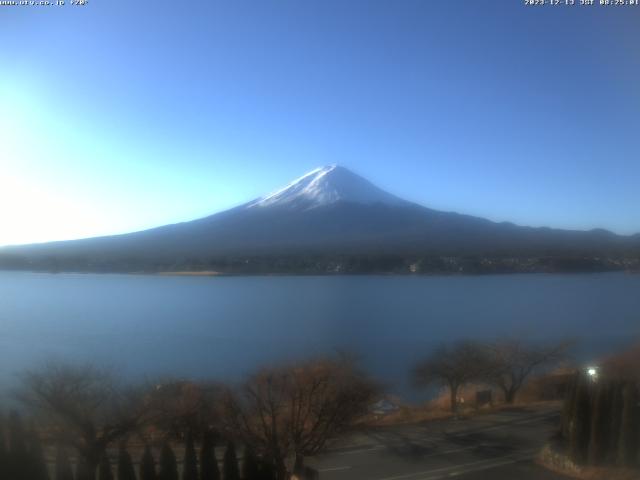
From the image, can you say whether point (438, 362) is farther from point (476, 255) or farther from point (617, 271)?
point (476, 255)

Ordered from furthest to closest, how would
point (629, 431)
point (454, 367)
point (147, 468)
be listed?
point (454, 367) < point (629, 431) < point (147, 468)

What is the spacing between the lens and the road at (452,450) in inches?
166

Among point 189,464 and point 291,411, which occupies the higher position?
point 291,411

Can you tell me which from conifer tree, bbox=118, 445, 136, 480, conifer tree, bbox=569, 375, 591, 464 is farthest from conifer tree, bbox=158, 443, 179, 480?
conifer tree, bbox=569, 375, 591, 464

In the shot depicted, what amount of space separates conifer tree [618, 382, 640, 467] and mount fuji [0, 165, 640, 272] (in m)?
3.61

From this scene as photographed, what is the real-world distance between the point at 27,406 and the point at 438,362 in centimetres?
428

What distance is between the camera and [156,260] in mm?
15492

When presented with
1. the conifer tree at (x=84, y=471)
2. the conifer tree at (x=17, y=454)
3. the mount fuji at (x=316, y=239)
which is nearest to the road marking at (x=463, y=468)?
the conifer tree at (x=84, y=471)

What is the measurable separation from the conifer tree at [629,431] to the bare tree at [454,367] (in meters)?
2.15

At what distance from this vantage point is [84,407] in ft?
14.1

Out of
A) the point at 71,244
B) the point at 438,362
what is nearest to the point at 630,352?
the point at 438,362

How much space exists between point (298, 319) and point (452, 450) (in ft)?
14.3

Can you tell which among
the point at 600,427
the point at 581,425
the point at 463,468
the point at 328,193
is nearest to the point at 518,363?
the point at 581,425

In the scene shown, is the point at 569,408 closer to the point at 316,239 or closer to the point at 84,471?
the point at 84,471
